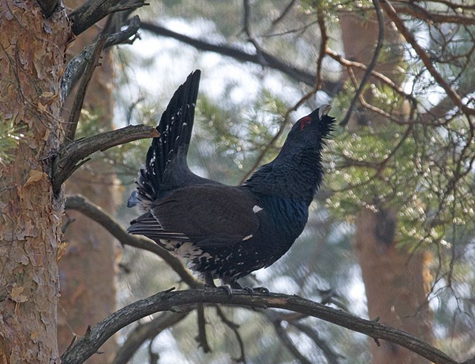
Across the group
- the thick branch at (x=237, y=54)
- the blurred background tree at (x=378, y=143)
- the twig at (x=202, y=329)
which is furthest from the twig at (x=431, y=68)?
the thick branch at (x=237, y=54)

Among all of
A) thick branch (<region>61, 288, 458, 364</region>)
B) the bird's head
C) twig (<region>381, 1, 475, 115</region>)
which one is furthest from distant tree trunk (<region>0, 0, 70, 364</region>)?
twig (<region>381, 1, 475, 115</region>)

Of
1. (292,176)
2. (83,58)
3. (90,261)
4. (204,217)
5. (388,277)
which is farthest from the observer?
(388,277)

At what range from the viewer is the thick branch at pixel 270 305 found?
2.76 meters

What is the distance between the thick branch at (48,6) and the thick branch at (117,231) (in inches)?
58.7

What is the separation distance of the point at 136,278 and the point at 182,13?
3.66m

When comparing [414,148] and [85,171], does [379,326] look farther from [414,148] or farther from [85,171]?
[85,171]

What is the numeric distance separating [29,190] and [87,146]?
11.0 inches

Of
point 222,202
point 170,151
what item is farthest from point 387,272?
point 170,151

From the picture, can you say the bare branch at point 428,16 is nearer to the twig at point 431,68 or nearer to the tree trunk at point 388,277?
the twig at point 431,68

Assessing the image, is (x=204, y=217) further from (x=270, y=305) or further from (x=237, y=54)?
(x=237, y=54)

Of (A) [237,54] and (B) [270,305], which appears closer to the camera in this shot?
(B) [270,305]

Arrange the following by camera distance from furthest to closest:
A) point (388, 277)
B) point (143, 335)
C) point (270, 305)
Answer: point (388, 277), point (143, 335), point (270, 305)

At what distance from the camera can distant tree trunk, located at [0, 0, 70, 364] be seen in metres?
2.49

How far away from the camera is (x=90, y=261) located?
5.82m
